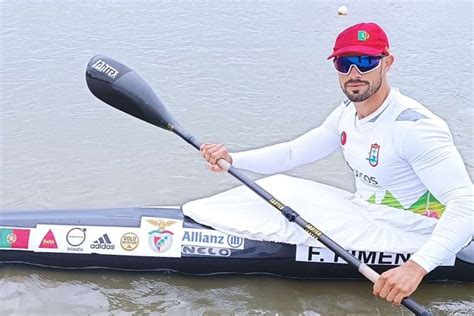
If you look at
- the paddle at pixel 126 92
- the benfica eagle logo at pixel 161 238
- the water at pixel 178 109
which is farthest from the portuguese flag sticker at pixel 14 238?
the paddle at pixel 126 92

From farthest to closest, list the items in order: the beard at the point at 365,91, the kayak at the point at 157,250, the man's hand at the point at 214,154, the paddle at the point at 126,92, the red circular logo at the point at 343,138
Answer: the paddle at the point at 126,92 < the kayak at the point at 157,250 < the man's hand at the point at 214,154 < the red circular logo at the point at 343,138 < the beard at the point at 365,91

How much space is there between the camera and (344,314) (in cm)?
345

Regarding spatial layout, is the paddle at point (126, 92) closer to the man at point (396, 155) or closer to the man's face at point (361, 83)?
the man at point (396, 155)

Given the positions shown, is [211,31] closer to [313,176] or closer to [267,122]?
[267,122]

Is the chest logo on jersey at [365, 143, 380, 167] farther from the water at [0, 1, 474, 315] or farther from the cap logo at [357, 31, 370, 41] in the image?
the water at [0, 1, 474, 315]

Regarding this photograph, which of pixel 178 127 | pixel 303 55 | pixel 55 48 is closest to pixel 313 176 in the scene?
pixel 178 127

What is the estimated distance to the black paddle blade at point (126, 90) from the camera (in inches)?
155

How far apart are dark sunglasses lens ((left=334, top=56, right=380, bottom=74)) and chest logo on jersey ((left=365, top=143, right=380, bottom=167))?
40cm

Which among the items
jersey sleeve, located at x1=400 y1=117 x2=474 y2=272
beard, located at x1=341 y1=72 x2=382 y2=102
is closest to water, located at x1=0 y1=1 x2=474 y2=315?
jersey sleeve, located at x1=400 y1=117 x2=474 y2=272

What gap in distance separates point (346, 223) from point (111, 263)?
1.38 metres

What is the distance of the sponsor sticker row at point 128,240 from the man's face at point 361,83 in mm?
1111

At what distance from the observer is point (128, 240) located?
146 inches

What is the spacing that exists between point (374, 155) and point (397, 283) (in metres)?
0.75

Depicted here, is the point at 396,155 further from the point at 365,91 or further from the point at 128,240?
the point at 128,240
